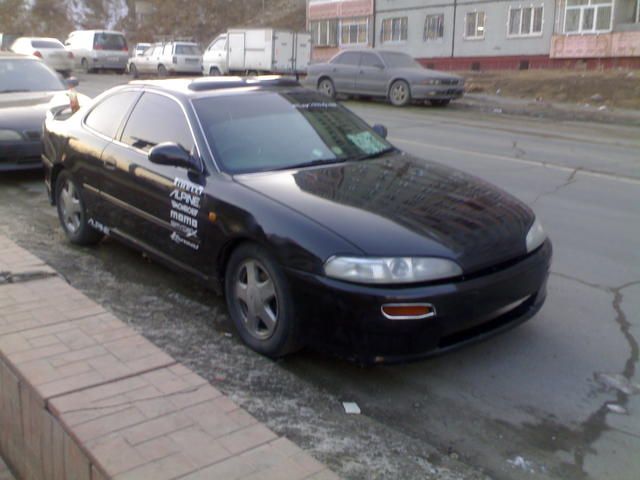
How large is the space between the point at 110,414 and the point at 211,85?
3224 millimetres

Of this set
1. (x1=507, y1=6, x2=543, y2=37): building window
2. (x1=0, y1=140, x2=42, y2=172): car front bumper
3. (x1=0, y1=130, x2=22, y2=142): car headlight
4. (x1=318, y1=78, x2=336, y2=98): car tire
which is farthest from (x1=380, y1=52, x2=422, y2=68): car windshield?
(x1=0, y1=130, x2=22, y2=142): car headlight

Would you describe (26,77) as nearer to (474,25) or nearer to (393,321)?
(393,321)

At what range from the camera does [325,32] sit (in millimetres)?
45531

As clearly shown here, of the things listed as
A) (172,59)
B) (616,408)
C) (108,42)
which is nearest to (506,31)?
(172,59)

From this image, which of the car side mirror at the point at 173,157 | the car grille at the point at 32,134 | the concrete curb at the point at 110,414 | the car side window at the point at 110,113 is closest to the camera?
the concrete curb at the point at 110,414

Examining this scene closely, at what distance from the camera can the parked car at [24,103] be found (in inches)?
357

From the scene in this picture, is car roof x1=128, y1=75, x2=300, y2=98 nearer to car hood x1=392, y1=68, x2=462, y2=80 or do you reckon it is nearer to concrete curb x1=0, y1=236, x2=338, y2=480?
concrete curb x1=0, y1=236, x2=338, y2=480

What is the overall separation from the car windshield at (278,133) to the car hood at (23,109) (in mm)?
4745

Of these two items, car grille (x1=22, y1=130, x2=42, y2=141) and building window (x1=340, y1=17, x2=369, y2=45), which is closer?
car grille (x1=22, y1=130, x2=42, y2=141)

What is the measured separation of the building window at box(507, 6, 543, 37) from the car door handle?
31.2m

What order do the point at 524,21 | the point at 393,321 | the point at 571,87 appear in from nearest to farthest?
the point at 393,321 < the point at 571,87 < the point at 524,21

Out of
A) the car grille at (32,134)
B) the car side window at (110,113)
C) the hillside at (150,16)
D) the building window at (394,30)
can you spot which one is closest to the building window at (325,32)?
the building window at (394,30)

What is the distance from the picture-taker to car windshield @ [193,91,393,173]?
16.4ft

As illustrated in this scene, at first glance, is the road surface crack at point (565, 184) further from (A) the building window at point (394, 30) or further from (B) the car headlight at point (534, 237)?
(A) the building window at point (394, 30)
